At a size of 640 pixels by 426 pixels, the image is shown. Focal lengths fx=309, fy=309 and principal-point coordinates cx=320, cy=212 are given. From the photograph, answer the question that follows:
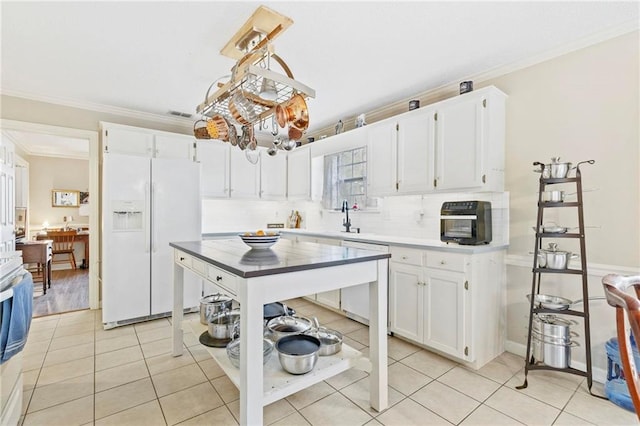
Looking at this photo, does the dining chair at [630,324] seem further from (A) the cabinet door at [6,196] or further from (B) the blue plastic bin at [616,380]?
(A) the cabinet door at [6,196]

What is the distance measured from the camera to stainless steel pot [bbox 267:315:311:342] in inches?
85.6

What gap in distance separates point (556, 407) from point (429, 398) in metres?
0.77

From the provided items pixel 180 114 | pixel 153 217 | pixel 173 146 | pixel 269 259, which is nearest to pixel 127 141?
pixel 173 146

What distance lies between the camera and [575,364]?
235 centimetres

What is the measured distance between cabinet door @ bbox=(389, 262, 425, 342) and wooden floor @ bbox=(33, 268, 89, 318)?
3817mm

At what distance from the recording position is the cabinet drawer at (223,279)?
1.57m

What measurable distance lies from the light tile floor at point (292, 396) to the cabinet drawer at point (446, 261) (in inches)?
30.9

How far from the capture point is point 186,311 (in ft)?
12.1

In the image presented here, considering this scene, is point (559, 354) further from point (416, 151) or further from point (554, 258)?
point (416, 151)

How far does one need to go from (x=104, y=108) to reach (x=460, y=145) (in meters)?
4.09

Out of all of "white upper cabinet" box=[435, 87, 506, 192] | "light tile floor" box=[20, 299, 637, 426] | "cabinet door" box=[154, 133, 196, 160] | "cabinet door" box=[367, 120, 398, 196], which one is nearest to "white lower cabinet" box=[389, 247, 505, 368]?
"light tile floor" box=[20, 299, 637, 426]

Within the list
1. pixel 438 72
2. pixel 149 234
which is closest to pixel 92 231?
pixel 149 234

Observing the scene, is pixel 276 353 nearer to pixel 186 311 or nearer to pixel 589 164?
pixel 186 311

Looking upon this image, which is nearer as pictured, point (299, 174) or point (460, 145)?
point (460, 145)
